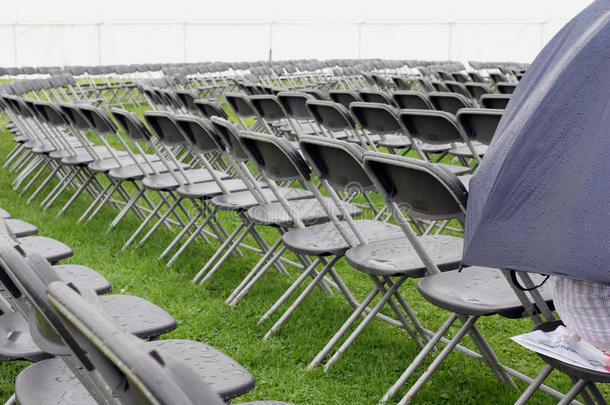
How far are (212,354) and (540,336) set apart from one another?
0.92 meters

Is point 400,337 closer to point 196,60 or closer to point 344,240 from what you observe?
point 344,240

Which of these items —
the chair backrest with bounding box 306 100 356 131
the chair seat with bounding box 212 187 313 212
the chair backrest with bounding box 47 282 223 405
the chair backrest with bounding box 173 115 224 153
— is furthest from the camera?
the chair backrest with bounding box 306 100 356 131

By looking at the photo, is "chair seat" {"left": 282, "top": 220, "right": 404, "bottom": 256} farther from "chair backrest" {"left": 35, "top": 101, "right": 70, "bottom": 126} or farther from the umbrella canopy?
"chair backrest" {"left": 35, "top": 101, "right": 70, "bottom": 126}

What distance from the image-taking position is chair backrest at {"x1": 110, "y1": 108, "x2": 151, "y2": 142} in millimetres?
4445

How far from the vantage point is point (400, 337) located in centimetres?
349

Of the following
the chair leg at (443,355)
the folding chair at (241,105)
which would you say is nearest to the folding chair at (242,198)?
the chair leg at (443,355)

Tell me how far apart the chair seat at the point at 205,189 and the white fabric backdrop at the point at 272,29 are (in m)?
19.9

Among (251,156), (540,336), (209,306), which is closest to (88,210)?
(209,306)

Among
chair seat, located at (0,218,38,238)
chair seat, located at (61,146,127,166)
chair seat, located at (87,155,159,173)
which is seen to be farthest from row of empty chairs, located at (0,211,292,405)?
chair seat, located at (61,146,127,166)

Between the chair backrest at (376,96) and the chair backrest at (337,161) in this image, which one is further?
the chair backrest at (376,96)

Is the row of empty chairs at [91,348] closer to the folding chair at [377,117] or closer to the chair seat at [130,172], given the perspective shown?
the chair seat at [130,172]

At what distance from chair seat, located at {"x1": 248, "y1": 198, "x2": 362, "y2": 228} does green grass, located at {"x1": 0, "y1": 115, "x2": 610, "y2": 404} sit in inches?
19.3

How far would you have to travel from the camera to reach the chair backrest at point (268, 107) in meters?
5.68

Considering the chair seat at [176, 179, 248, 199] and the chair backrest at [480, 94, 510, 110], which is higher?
the chair backrest at [480, 94, 510, 110]
